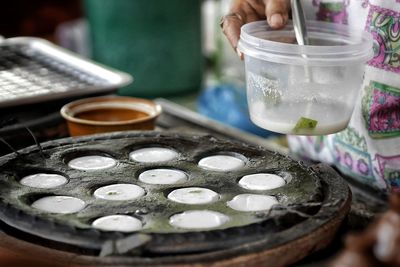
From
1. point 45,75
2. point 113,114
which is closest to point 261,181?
point 113,114

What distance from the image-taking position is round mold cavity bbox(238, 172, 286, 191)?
1.73 m

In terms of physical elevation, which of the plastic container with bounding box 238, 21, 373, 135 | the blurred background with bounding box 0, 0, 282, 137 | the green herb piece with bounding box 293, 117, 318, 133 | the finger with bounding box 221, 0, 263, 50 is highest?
the finger with bounding box 221, 0, 263, 50

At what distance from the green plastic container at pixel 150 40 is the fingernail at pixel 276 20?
170 cm

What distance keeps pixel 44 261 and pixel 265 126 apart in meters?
0.74

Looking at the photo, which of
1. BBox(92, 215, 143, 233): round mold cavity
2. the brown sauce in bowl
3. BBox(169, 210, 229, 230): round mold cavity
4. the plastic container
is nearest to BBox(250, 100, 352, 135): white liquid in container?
the plastic container

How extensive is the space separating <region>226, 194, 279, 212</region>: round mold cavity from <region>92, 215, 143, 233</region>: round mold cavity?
244mm

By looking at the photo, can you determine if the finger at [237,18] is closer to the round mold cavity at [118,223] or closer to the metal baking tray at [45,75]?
the metal baking tray at [45,75]

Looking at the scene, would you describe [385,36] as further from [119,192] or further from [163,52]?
[163,52]

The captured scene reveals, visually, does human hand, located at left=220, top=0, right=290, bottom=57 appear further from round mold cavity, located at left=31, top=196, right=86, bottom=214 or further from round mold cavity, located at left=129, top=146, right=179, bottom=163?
round mold cavity, located at left=31, top=196, right=86, bottom=214

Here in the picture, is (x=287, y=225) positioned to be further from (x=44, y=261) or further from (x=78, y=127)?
(x=78, y=127)

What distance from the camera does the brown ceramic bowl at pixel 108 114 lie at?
2.21 metres

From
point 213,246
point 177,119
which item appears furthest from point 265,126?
point 177,119

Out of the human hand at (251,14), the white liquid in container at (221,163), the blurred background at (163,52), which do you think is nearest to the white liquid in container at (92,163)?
the white liquid in container at (221,163)

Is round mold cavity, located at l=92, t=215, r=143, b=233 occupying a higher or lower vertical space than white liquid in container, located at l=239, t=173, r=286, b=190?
higher
